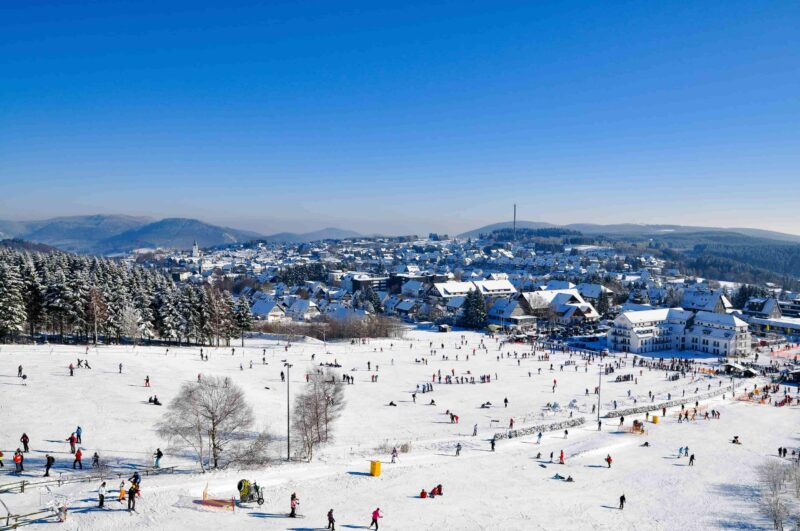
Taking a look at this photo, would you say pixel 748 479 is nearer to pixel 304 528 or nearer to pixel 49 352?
pixel 304 528

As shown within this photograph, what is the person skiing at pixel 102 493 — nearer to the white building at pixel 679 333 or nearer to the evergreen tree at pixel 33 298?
the evergreen tree at pixel 33 298

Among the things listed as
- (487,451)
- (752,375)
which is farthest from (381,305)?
(487,451)

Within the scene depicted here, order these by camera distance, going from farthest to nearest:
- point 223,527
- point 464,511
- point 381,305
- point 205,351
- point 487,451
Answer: point 381,305
point 205,351
point 487,451
point 464,511
point 223,527

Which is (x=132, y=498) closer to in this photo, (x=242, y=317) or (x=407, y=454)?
(x=407, y=454)

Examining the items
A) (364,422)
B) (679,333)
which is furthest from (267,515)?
(679,333)

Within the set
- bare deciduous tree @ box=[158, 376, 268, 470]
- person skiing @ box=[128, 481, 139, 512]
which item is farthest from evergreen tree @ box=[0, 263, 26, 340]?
person skiing @ box=[128, 481, 139, 512]

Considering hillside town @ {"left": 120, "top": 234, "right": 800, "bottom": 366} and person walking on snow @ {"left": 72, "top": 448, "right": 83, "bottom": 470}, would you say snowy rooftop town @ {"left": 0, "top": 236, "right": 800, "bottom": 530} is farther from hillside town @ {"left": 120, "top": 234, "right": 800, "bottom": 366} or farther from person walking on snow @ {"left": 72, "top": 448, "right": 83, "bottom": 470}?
hillside town @ {"left": 120, "top": 234, "right": 800, "bottom": 366}
